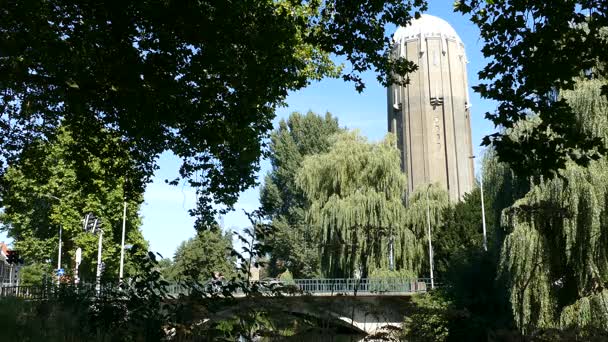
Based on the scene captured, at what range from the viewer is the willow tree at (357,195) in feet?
103

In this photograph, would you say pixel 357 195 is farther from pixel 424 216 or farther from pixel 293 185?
pixel 293 185

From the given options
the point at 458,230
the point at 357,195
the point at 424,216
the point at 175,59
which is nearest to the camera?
the point at 175,59

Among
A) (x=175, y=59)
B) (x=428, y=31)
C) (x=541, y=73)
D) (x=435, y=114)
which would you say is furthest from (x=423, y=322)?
(x=428, y=31)

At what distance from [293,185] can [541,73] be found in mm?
47048

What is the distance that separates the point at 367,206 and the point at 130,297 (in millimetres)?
26468

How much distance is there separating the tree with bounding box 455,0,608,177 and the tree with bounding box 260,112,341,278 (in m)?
42.4

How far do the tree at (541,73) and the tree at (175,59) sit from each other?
5.01 ft

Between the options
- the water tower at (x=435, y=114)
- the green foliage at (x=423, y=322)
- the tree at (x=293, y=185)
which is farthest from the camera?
the water tower at (x=435, y=114)

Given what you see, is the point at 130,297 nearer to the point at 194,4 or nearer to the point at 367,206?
the point at 194,4

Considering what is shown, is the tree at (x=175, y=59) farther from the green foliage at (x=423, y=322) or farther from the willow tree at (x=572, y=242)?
the willow tree at (x=572, y=242)

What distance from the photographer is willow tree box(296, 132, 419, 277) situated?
31.5 meters

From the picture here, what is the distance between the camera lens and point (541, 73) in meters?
Result: 7.30

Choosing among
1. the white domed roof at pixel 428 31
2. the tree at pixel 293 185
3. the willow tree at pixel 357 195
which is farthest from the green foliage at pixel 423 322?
the white domed roof at pixel 428 31

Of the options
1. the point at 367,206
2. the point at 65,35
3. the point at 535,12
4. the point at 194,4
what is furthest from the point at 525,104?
the point at 367,206
